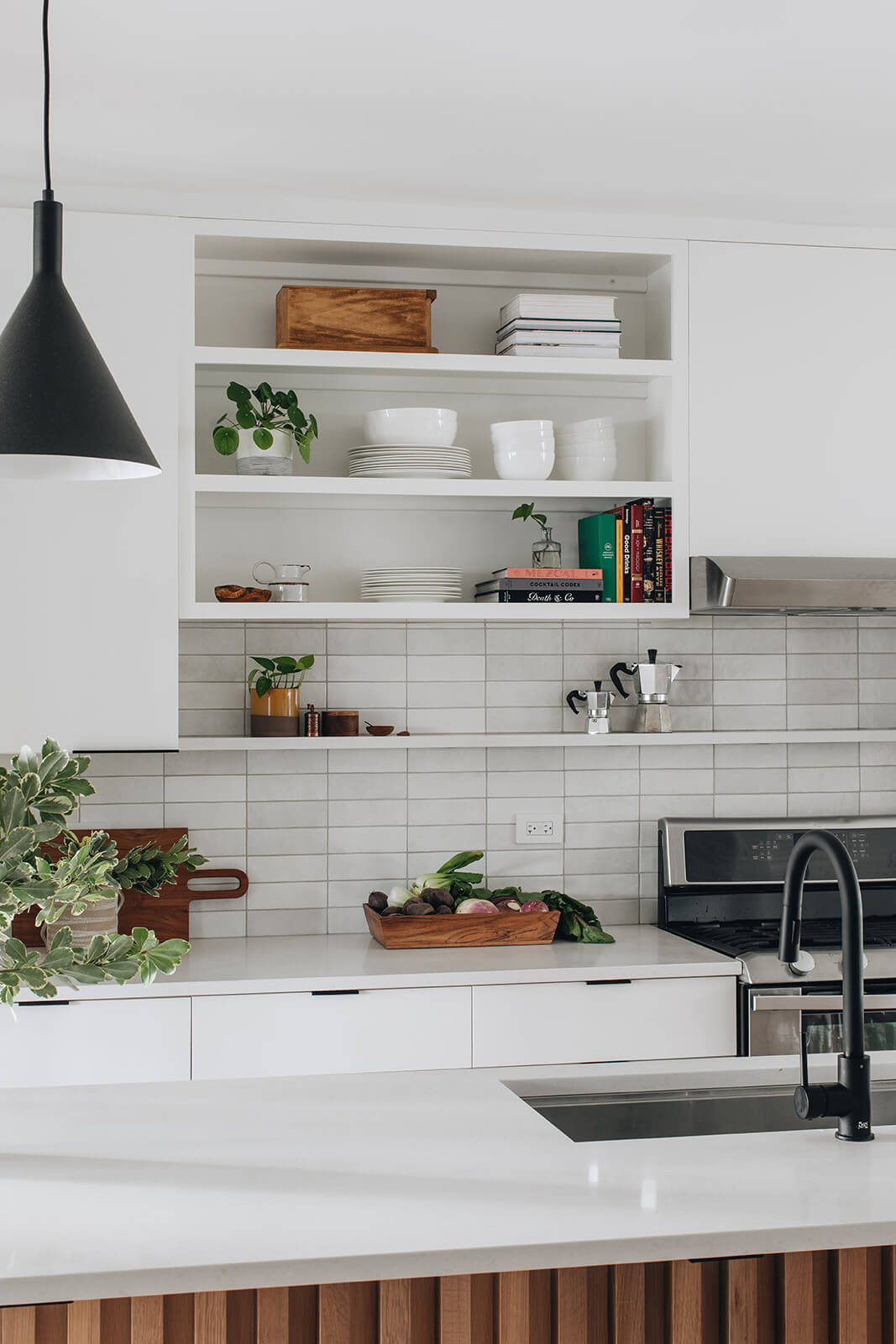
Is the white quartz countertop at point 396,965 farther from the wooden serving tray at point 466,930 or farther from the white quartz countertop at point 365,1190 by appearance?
the white quartz countertop at point 365,1190

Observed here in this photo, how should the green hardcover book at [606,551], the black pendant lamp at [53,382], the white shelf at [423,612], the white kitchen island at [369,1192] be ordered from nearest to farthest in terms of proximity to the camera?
the white kitchen island at [369,1192] < the black pendant lamp at [53,382] < the white shelf at [423,612] < the green hardcover book at [606,551]

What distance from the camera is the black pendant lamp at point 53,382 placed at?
1646mm

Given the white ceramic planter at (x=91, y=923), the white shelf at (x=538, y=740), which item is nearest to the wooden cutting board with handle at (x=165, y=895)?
the white ceramic planter at (x=91, y=923)

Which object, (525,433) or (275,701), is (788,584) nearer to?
(525,433)

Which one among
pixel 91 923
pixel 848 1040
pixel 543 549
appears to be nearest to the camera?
pixel 848 1040

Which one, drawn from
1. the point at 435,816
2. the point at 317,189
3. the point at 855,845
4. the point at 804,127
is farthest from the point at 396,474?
the point at 855,845

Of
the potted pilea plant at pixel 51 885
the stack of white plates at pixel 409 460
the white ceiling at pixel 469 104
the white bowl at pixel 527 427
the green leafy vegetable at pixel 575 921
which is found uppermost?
the white ceiling at pixel 469 104

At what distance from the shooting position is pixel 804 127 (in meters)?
2.59

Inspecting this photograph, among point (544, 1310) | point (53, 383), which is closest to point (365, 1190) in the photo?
point (544, 1310)

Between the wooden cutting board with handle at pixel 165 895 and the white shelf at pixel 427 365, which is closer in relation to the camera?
the white shelf at pixel 427 365

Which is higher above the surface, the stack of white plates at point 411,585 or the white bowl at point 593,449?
the white bowl at point 593,449

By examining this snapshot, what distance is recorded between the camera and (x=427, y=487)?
3.07 meters

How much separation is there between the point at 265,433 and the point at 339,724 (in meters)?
0.76

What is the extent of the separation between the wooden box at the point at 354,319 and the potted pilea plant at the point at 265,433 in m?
0.14
